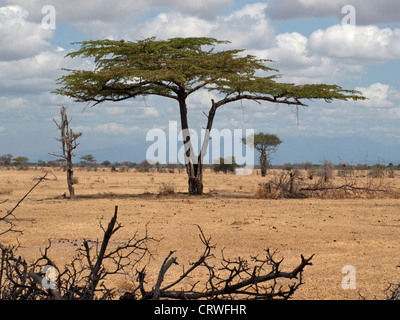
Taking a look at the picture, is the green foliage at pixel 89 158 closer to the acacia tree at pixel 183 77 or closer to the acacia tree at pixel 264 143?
the acacia tree at pixel 264 143

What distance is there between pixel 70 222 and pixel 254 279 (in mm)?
11789

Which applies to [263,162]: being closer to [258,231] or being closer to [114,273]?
[258,231]

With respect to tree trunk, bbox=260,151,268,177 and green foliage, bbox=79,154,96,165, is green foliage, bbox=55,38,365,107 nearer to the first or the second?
tree trunk, bbox=260,151,268,177

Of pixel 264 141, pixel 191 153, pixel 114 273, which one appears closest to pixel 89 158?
pixel 264 141

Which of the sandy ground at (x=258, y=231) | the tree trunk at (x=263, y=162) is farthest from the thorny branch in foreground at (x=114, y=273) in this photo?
the tree trunk at (x=263, y=162)

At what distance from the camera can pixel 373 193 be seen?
70.7 ft

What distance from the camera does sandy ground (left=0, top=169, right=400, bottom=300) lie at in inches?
298

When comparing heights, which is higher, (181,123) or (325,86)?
(325,86)

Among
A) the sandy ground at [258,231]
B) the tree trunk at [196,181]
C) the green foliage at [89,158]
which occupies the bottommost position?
the sandy ground at [258,231]

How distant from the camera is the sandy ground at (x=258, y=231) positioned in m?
7.57

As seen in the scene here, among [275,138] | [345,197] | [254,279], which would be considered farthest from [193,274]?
[275,138]

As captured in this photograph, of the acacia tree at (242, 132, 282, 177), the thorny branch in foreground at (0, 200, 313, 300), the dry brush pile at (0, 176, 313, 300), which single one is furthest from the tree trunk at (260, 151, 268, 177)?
the thorny branch in foreground at (0, 200, 313, 300)

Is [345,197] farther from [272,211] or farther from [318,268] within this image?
[318,268]
